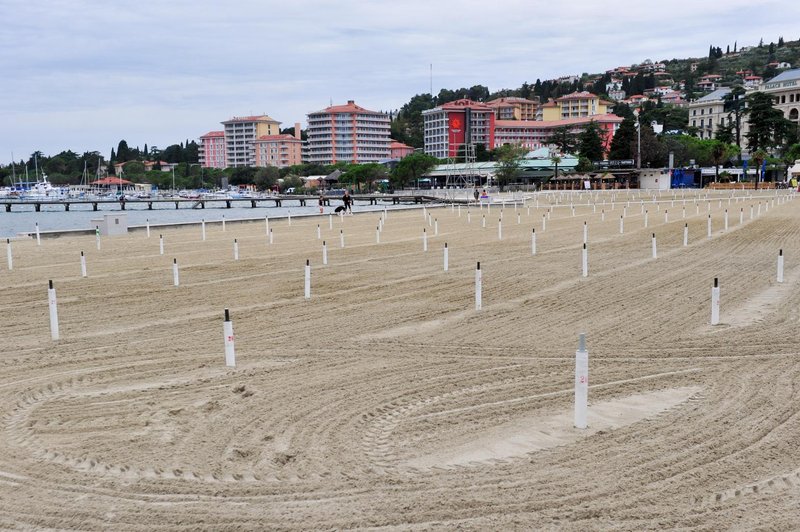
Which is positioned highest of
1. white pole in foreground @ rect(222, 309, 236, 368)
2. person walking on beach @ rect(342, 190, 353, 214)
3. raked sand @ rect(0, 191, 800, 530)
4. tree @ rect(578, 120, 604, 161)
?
tree @ rect(578, 120, 604, 161)

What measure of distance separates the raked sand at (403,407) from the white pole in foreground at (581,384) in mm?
194

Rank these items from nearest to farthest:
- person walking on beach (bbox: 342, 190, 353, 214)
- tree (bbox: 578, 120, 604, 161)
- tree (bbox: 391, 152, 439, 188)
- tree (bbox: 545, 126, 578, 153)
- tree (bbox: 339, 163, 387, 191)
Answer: person walking on beach (bbox: 342, 190, 353, 214), tree (bbox: 578, 120, 604, 161), tree (bbox: 391, 152, 439, 188), tree (bbox: 545, 126, 578, 153), tree (bbox: 339, 163, 387, 191)

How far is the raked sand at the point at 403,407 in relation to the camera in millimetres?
6562

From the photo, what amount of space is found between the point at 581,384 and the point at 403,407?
219cm

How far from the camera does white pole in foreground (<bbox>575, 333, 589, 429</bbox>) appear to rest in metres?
8.33

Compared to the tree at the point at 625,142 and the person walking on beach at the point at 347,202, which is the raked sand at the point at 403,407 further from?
the tree at the point at 625,142

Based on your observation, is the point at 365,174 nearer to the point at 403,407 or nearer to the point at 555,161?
the point at 555,161

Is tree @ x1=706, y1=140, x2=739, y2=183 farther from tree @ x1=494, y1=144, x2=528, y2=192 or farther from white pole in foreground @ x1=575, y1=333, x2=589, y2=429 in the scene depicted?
white pole in foreground @ x1=575, y1=333, x2=589, y2=429

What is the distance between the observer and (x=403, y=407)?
30.6 ft

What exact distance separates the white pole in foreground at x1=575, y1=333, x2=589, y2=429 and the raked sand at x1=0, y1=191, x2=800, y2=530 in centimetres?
19

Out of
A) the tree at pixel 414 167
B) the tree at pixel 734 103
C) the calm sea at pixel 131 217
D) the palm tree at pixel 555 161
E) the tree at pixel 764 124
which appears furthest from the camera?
the tree at pixel 734 103

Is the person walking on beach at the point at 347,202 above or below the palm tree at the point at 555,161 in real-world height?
below

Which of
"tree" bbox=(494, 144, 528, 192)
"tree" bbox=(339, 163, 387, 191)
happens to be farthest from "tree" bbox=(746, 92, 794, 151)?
"tree" bbox=(339, 163, 387, 191)

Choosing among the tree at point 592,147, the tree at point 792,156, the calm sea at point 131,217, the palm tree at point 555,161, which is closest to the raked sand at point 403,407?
the calm sea at point 131,217
